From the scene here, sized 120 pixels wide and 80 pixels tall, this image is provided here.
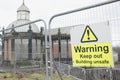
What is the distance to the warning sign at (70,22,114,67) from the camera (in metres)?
5.41

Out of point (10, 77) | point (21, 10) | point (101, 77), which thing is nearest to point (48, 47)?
point (101, 77)

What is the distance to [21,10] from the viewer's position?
31594mm

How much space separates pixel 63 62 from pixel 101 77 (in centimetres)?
132

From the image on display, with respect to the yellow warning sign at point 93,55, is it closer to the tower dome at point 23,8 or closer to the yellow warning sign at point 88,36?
the yellow warning sign at point 88,36

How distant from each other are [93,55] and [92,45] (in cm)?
20

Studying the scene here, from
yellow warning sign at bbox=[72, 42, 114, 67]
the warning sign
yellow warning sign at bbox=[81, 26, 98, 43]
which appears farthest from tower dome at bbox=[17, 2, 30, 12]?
yellow warning sign at bbox=[81, 26, 98, 43]

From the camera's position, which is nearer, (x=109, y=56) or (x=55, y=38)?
(x=109, y=56)

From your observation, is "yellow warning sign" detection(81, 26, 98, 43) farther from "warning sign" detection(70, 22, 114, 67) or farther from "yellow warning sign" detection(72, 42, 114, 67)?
"yellow warning sign" detection(72, 42, 114, 67)

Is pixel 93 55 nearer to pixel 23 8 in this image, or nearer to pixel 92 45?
pixel 92 45

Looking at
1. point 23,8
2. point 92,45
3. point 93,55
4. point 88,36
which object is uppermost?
point 23,8

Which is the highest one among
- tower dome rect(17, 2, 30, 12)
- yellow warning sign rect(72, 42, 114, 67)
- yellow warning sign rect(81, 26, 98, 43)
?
tower dome rect(17, 2, 30, 12)

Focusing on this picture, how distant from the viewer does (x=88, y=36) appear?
576 cm

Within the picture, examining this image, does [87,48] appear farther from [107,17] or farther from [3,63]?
[3,63]

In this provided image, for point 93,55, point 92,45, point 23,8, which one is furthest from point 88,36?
point 23,8
